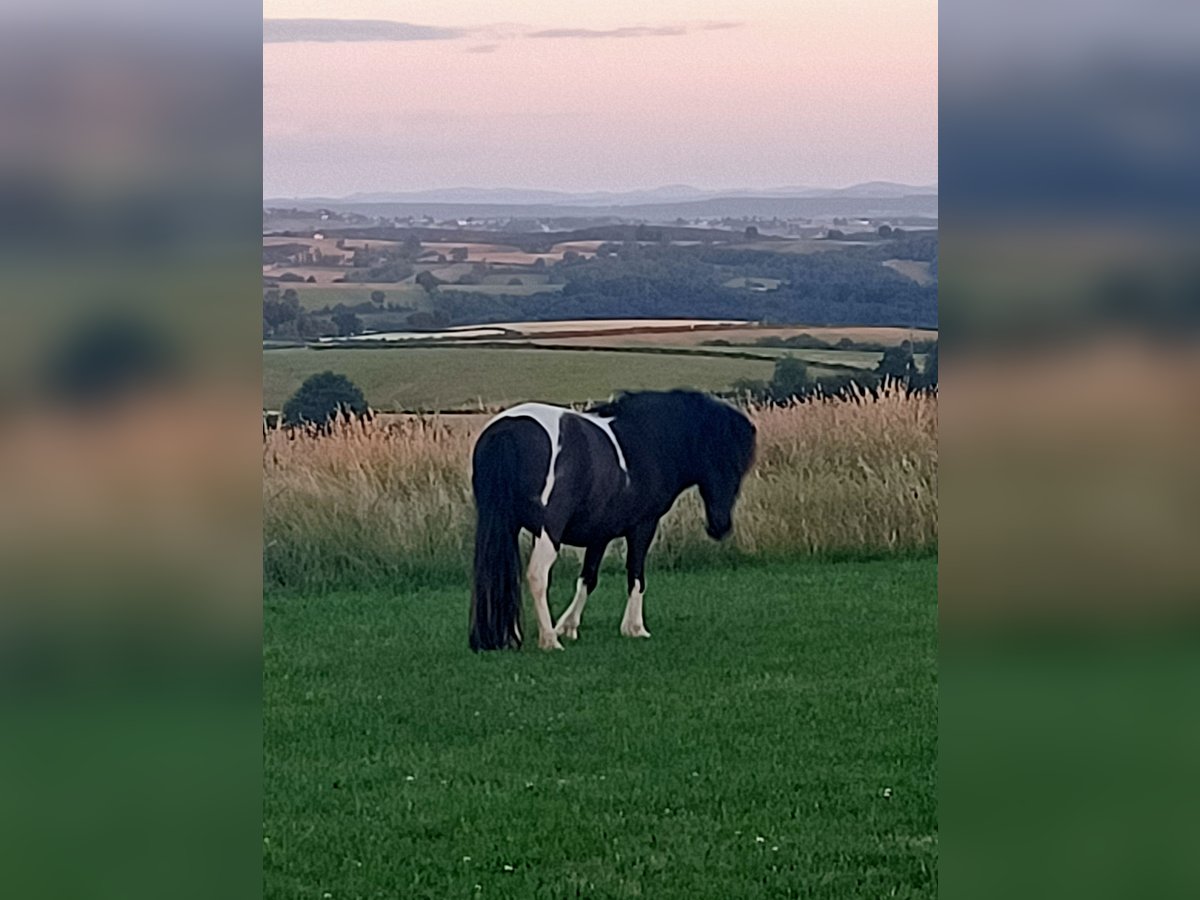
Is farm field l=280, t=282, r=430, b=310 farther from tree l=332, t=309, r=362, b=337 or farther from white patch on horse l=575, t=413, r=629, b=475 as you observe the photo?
white patch on horse l=575, t=413, r=629, b=475

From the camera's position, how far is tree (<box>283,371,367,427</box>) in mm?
6125

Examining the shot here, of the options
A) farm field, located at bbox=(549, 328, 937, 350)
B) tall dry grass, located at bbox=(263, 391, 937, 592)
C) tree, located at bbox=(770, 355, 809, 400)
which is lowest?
tall dry grass, located at bbox=(263, 391, 937, 592)

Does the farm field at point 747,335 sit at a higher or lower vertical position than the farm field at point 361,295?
lower

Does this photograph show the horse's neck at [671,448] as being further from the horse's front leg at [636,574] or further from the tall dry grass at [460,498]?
the tall dry grass at [460,498]

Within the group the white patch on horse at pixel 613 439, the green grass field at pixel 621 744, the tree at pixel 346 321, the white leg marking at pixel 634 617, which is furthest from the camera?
the tree at pixel 346 321

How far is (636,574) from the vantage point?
568cm

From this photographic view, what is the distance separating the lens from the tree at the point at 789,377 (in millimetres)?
5973

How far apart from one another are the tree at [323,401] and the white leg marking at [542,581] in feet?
3.65

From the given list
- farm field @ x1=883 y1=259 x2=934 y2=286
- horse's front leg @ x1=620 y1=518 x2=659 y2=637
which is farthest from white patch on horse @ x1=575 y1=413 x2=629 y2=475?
farm field @ x1=883 y1=259 x2=934 y2=286

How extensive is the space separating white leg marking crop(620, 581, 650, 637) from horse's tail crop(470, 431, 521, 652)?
1.37 feet

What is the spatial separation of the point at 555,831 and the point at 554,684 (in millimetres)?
951

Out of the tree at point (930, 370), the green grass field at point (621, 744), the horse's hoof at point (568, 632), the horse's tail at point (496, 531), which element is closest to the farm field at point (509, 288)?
the horse's tail at point (496, 531)
